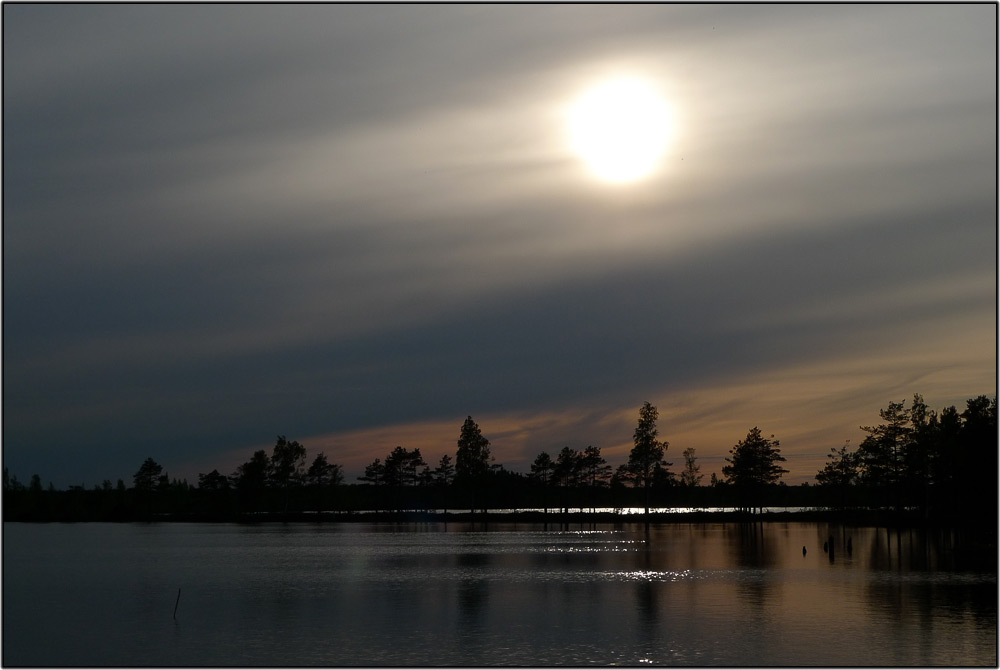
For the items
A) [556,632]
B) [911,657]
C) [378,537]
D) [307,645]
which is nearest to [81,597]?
[307,645]

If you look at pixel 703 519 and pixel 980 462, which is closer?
pixel 980 462

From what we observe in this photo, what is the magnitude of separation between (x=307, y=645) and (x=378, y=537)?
89926 millimetres

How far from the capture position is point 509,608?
51406 mm

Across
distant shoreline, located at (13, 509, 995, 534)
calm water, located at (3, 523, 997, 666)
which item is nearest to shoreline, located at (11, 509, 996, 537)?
distant shoreline, located at (13, 509, 995, 534)

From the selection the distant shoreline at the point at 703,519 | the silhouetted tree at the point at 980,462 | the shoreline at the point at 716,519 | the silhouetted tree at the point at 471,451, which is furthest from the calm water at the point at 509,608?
the silhouetted tree at the point at 471,451

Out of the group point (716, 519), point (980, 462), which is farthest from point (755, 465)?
point (980, 462)

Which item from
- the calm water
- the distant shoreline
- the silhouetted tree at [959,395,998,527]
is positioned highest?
the silhouetted tree at [959,395,998,527]

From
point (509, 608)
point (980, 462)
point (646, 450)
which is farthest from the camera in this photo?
point (646, 450)

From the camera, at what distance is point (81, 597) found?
6038 cm

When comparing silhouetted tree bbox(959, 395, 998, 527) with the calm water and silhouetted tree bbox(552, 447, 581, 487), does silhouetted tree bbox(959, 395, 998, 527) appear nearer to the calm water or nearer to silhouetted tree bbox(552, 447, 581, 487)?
the calm water

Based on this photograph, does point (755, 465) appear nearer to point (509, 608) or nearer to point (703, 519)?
point (703, 519)

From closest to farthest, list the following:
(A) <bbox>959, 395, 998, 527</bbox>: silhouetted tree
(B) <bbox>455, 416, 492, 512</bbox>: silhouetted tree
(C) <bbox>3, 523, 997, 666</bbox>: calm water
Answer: (C) <bbox>3, 523, 997, 666</bbox>: calm water
(A) <bbox>959, 395, 998, 527</bbox>: silhouetted tree
(B) <bbox>455, 416, 492, 512</bbox>: silhouetted tree

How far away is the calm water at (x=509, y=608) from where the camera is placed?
128ft

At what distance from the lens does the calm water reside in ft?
128
